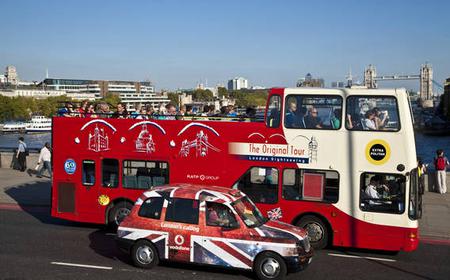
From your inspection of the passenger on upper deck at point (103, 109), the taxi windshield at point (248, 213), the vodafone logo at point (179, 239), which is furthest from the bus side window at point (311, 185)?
the passenger on upper deck at point (103, 109)

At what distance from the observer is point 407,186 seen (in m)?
10.9

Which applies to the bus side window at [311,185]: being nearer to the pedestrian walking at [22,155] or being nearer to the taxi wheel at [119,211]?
the taxi wheel at [119,211]

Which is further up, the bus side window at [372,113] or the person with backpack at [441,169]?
the bus side window at [372,113]

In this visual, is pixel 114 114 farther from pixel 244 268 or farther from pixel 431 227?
pixel 431 227

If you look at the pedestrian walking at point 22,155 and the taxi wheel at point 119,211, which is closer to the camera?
the taxi wheel at point 119,211

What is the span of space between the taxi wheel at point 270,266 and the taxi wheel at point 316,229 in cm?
274

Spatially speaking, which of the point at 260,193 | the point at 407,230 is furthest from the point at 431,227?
the point at 260,193

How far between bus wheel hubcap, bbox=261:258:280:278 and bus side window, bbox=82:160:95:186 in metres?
6.20

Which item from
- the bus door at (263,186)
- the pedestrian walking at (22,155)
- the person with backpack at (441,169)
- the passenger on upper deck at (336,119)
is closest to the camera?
the passenger on upper deck at (336,119)

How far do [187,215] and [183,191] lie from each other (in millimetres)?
526

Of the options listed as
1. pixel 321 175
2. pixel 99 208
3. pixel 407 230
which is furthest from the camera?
pixel 99 208

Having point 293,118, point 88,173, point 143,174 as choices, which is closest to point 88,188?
point 88,173

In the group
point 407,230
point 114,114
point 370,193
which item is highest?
point 114,114

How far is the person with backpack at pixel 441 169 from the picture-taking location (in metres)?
18.0
